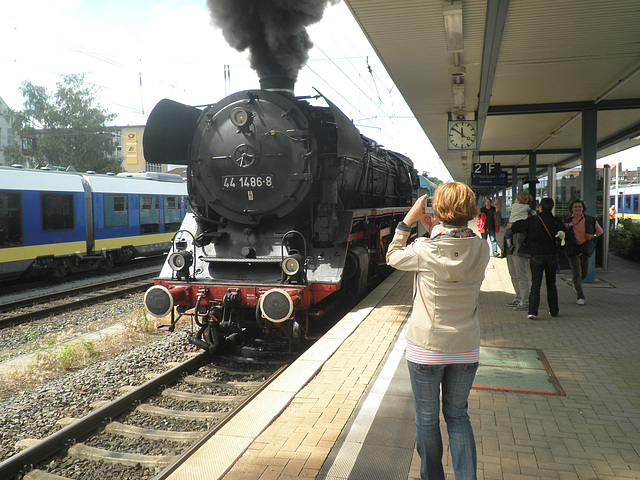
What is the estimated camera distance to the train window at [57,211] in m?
12.3

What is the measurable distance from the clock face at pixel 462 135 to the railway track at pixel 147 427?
7367 mm

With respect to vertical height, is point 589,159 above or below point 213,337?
above

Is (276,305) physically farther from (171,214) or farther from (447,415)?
(171,214)

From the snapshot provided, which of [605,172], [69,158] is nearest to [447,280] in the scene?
[605,172]

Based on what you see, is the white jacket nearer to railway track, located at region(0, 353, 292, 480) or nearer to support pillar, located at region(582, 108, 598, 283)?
railway track, located at region(0, 353, 292, 480)

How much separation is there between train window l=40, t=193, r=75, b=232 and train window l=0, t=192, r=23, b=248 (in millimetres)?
702

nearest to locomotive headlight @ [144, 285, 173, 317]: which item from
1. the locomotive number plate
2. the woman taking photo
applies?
the locomotive number plate

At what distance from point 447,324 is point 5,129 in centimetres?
4889

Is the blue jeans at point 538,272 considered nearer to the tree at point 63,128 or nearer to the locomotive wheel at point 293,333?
the locomotive wheel at point 293,333

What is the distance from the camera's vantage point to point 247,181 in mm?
6762

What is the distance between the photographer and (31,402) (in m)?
5.01

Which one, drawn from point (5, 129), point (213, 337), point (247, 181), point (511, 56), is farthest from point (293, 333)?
point (5, 129)

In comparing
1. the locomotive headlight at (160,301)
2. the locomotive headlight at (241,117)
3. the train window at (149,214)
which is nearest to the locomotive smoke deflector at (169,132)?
the locomotive headlight at (241,117)

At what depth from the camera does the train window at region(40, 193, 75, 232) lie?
40.4 feet
